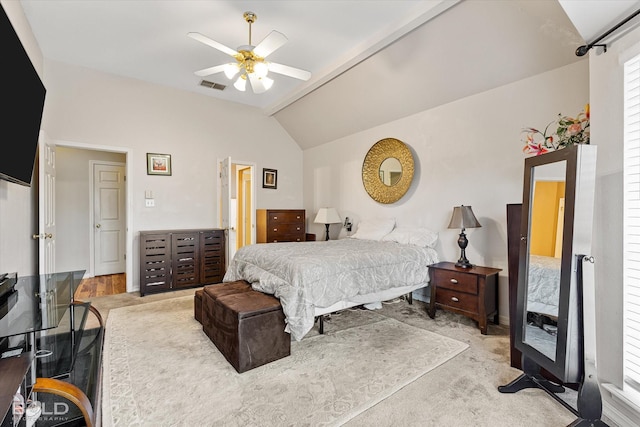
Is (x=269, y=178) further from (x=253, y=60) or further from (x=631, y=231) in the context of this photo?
(x=631, y=231)

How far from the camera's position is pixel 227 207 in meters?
4.88

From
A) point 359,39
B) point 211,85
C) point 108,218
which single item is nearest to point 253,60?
point 359,39

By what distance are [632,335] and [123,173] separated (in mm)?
7208

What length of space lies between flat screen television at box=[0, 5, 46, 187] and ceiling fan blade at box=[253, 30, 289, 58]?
158cm

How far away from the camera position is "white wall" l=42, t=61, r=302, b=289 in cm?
397

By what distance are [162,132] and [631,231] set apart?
5.39 meters

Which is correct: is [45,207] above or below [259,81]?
below

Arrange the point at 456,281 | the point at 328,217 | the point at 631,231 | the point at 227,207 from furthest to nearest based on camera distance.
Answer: the point at 328,217, the point at 227,207, the point at 456,281, the point at 631,231

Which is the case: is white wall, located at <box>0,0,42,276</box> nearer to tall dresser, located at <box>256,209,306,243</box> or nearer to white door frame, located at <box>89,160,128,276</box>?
white door frame, located at <box>89,160,128,276</box>

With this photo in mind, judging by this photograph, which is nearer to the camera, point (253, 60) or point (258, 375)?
point (258, 375)

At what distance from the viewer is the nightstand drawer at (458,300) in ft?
9.70

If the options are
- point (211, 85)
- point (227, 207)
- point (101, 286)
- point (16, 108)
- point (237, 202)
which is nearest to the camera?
point (16, 108)

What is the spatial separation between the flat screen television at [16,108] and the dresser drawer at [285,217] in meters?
3.45

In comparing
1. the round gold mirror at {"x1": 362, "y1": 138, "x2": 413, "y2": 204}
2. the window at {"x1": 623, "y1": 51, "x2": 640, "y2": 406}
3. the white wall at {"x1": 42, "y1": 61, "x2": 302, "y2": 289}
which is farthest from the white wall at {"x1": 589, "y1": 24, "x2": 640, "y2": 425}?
the white wall at {"x1": 42, "y1": 61, "x2": 302, "y2": 289}
